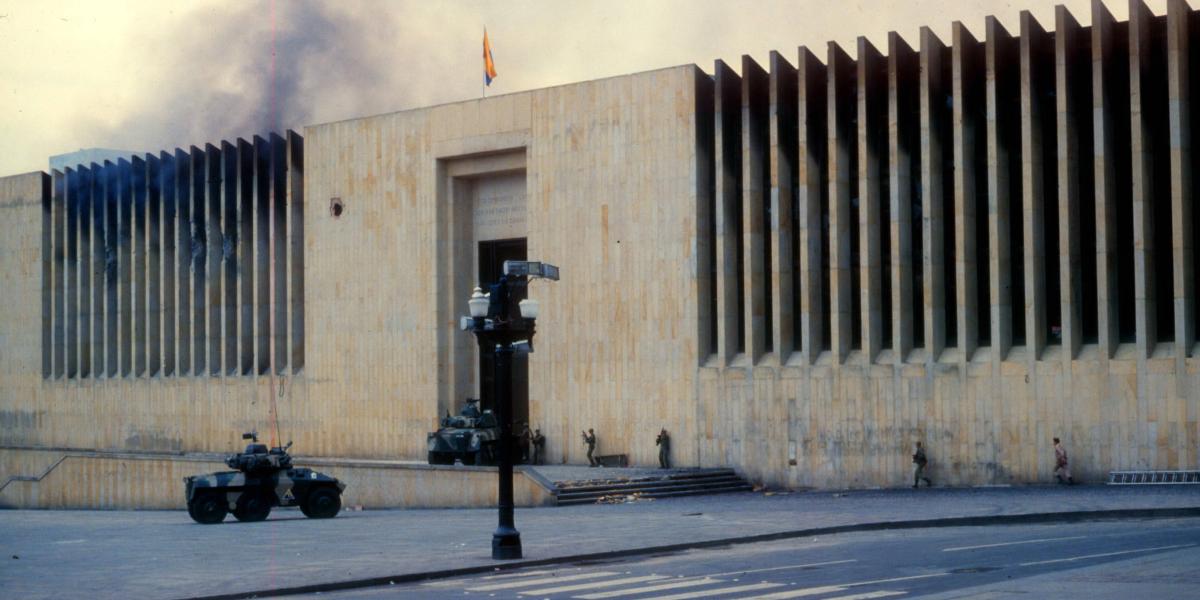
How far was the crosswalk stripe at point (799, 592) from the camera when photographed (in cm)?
1723

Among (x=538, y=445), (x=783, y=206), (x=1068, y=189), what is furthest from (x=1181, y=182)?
(x=538, y=445)

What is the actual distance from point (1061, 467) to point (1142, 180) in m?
8.00

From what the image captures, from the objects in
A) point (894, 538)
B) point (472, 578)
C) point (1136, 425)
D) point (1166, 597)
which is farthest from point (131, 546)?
point (1136, 425)

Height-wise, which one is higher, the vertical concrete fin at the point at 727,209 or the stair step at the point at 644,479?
the vertical concrete fin at the point at 727,209

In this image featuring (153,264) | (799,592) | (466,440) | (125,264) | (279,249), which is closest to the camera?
(799,592)

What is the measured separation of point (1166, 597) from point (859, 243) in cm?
2980

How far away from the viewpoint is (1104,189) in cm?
3994

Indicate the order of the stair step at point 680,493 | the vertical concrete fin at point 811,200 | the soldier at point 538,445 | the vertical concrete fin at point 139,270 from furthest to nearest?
the vertical concrete fin at point 139,270, the soldier at point 538,445, the vertical concrete fin at point 811,200, the stair step at point 680,493

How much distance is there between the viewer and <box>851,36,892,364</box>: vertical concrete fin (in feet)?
145

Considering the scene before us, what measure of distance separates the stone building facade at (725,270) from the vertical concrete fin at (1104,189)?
0.31ft

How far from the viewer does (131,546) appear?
89.6ft

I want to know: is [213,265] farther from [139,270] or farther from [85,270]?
[85,270]

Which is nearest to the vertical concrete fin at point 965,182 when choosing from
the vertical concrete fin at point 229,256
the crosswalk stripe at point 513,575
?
the crosswalk stripe at point 513,575

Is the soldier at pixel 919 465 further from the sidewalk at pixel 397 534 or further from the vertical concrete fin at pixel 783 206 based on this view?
the vertical concrete fin at pixel 783 206
